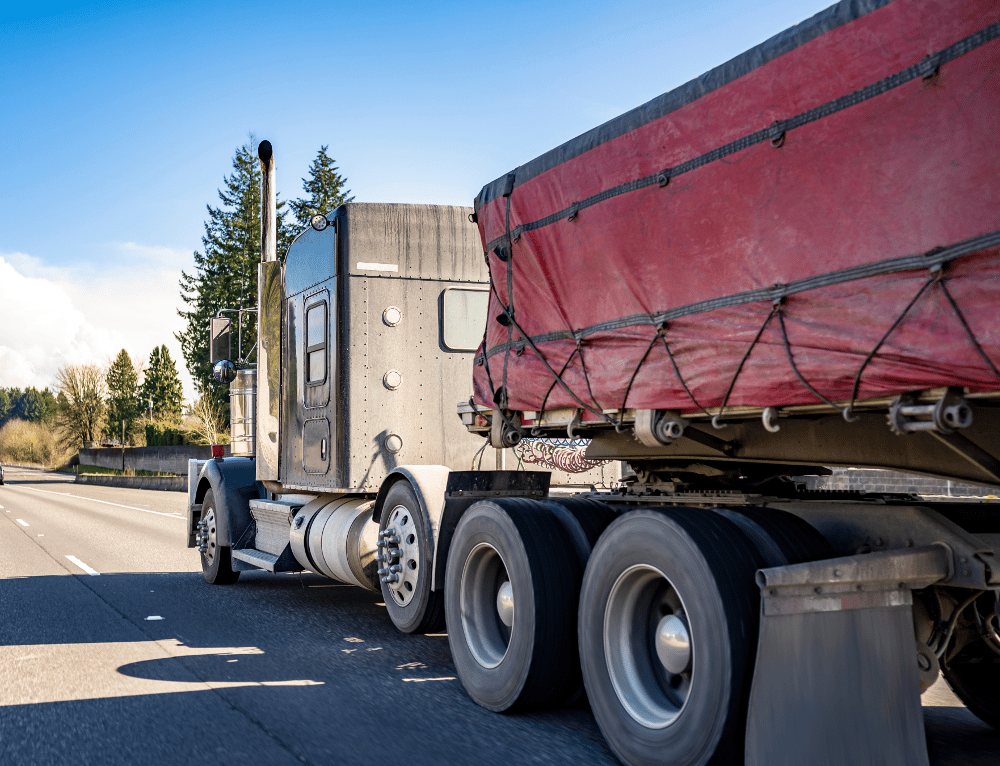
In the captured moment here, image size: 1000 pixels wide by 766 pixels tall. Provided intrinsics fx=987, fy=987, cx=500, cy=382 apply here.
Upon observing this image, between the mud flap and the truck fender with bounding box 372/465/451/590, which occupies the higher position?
the truck fender with bounding box 372/465/451/590

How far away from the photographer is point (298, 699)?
538cm

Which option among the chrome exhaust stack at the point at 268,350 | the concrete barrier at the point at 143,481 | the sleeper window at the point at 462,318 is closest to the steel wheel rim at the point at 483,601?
the sleeper window at the point at 462,318

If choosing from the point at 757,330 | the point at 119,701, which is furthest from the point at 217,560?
the point at 757,330

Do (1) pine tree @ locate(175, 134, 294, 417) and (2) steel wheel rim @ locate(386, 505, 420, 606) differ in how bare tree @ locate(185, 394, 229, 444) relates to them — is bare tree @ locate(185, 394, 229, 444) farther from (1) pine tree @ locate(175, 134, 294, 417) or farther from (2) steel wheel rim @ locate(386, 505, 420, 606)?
(2) steel wheel rim @ locate(386, 505, 420, 606)

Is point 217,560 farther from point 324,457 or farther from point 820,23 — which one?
point 820,23

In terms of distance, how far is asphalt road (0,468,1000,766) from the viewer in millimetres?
4453

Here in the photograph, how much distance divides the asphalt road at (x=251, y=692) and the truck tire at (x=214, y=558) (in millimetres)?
246

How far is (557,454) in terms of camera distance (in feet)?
25.0

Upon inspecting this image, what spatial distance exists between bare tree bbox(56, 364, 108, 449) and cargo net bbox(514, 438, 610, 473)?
92053 millimetres

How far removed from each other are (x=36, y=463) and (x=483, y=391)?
123385 mm

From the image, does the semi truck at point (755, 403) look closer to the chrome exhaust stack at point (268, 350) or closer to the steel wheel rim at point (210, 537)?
the chrome exhaust stack at point (268, 350)

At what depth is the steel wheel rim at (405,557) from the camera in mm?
6695

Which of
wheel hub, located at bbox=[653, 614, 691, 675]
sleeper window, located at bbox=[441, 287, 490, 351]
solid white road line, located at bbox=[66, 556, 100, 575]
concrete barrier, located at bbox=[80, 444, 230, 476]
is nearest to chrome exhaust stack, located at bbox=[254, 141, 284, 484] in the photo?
sleeper window, located at bbox=[441, 287, 490, 351]

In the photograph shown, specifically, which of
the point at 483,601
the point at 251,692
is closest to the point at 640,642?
the point at 483,601
